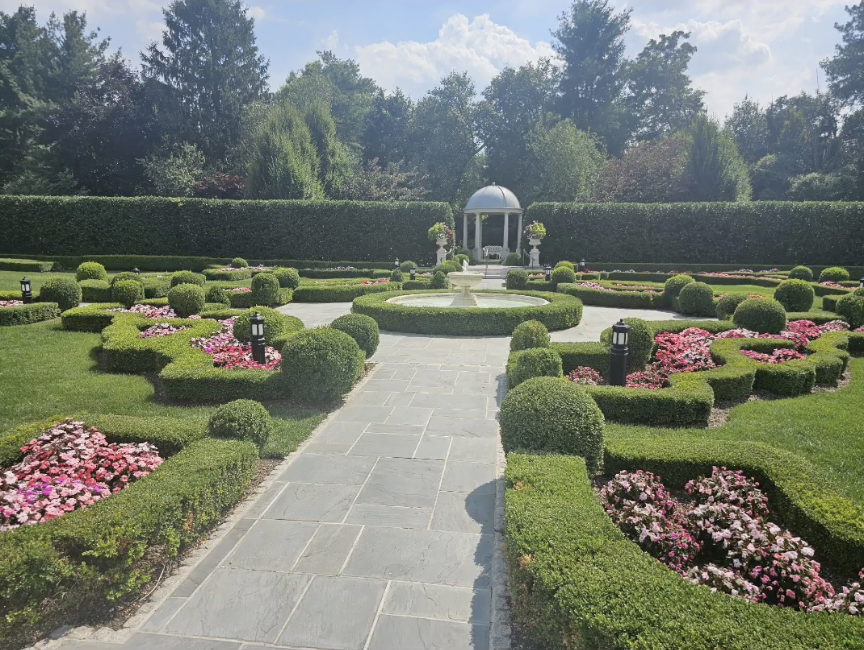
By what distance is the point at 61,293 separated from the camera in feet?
47.5

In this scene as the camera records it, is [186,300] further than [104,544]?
Yes

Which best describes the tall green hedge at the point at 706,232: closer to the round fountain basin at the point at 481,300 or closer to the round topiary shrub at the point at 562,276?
the round topiary shrub at the point at 562,276

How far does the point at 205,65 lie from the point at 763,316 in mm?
49790

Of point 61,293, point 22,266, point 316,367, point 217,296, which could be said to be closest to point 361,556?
point 316,367

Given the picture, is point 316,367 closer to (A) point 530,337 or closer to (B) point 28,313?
(A) point 530,337

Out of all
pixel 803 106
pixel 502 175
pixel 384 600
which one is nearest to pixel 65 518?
pixel 384 600

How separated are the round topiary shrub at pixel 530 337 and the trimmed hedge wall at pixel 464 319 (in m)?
3.56

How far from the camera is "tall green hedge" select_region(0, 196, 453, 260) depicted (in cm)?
2988

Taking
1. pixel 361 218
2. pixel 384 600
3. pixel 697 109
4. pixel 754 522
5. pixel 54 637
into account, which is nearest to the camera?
pixel 54 637

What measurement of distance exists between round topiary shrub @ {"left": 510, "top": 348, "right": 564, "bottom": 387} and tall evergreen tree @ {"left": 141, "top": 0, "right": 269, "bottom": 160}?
146 ft

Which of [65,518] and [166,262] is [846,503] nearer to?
[65,518]

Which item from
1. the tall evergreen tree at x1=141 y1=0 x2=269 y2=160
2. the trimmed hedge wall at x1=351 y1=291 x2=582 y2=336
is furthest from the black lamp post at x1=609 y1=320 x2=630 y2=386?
the tall evergreen tree at x1=141 y1=0 x2=269 y2=160

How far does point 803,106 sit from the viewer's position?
153 ft

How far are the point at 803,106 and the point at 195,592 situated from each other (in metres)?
59.0
